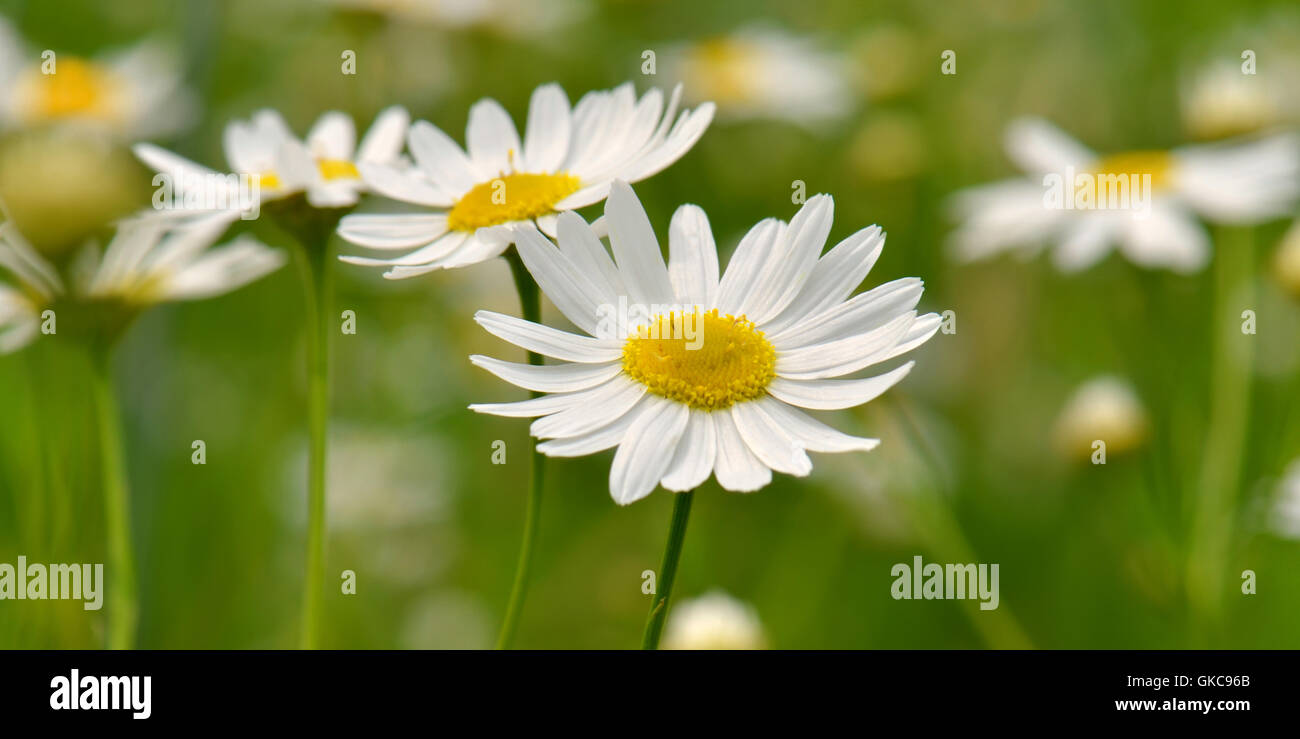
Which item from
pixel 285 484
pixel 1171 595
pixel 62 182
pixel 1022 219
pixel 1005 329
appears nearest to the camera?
pixel 62 182

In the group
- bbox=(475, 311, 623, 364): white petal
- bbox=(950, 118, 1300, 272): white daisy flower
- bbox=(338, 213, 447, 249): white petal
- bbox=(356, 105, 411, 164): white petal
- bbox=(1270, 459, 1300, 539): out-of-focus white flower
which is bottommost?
bbox=(1270, 459, 1300, 539): out-of-focus white flower

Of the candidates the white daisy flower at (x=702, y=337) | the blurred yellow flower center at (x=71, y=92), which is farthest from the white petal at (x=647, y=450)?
the blurred yellow flower center at (x=71, y=92)

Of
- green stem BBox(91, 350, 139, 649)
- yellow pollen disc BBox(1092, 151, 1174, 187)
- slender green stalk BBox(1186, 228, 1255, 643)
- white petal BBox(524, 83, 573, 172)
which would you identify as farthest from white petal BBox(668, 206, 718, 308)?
yellow pollen disc BBox(1092, 151, 1174, 187)

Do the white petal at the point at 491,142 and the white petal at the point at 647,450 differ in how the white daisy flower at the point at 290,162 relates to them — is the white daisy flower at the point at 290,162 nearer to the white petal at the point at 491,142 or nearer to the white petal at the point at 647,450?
the white petal at the point at 491,142

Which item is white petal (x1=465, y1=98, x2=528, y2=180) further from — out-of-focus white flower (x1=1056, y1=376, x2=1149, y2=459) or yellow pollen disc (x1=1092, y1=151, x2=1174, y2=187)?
yellow pollen disc (x1=1092, y1=151, x2=1174, y2=187)
